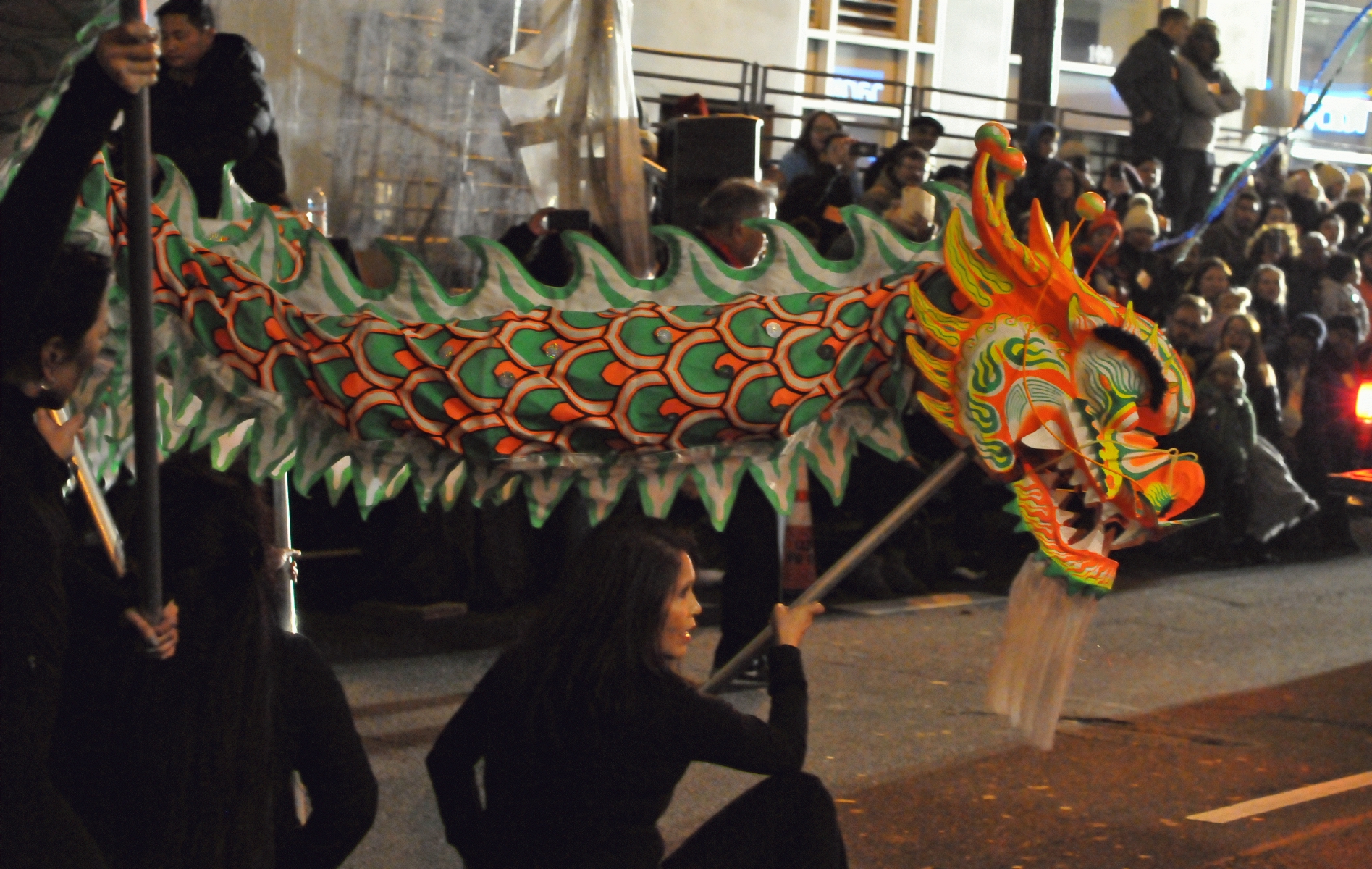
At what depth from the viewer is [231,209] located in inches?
132

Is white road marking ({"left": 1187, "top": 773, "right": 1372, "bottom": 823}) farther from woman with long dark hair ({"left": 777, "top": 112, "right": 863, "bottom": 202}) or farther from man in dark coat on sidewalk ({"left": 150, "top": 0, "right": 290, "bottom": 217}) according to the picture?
woman with long dark hair ({"left": 777, "top": 112, "right": 863, "bottom": 202})

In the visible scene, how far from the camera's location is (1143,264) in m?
9.27

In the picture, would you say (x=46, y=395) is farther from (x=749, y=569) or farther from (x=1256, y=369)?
(x=1256, y=369)

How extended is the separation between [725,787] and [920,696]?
135 cm

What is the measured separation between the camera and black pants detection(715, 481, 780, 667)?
17.1 feet

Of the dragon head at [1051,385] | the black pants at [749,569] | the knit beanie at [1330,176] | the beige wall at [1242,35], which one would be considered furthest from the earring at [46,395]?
the beige wall at [1242,35]

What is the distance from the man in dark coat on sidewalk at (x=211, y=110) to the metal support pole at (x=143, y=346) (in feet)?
4.91

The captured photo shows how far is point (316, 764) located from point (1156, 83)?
9.56m

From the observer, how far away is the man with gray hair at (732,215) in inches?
169

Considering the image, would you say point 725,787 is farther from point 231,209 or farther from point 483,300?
point 231,209

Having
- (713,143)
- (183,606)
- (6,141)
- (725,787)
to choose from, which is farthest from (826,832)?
(713,143)

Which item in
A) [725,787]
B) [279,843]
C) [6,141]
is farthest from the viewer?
[725,787]

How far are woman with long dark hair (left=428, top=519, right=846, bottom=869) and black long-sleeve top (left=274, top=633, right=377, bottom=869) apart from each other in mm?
180

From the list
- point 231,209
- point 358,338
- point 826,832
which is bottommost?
point 826,832
